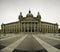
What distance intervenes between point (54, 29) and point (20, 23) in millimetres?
26196

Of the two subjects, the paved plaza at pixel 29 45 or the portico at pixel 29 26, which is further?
the portico at pixel 29 26

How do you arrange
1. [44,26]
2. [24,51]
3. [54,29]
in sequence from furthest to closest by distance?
[54,29]
[44,26]
[24,51]

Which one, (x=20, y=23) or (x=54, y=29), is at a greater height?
(x=20, y=23)

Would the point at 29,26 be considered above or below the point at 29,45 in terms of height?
below

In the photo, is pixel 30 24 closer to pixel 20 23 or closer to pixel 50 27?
pixel 20 23

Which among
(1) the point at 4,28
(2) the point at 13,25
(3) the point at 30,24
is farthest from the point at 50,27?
(1) the point at 4,28

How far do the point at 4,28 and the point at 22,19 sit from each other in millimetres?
21058

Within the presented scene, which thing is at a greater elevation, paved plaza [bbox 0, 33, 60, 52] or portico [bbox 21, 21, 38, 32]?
paved plaza [bbox 0, 33, 60, 52]

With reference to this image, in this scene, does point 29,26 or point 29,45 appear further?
point 29,26

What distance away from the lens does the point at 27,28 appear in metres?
67.4

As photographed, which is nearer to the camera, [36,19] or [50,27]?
[36,19]

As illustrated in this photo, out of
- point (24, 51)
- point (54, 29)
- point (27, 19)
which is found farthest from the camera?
point (54, 29)

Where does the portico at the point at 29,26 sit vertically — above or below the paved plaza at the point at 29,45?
below

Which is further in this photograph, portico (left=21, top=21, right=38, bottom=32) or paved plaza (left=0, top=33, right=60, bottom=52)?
portico (left=21, top=21, right=38, bottom=32)
